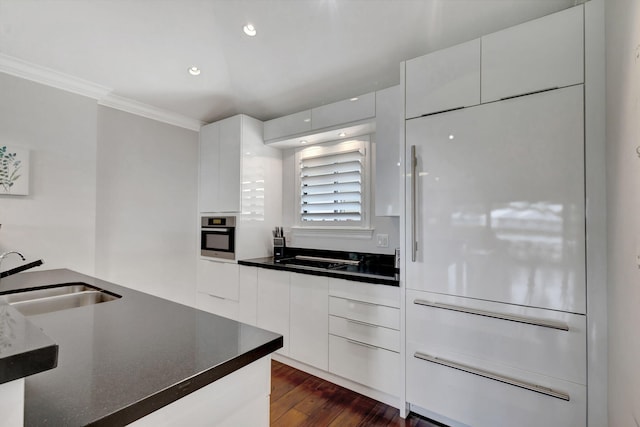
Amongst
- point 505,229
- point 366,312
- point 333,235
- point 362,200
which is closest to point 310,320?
point 366,312

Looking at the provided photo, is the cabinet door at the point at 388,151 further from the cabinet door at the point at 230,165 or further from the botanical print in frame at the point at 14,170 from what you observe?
the botanical print in frame at the point at 14,170

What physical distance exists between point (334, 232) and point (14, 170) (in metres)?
2.57

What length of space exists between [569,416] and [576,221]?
0.94 metres

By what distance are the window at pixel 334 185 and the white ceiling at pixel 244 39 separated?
0.52 m

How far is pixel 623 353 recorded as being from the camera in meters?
1.12

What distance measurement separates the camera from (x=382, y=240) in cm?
267

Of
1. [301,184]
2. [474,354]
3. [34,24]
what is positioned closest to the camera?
[474,354]

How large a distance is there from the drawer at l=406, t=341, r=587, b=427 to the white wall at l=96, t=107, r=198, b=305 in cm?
256

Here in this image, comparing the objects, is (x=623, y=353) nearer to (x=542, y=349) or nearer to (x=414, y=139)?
(x=542, y=349)

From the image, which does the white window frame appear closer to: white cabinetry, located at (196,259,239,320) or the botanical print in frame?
white cabinetry, located at (196,259,239,320)

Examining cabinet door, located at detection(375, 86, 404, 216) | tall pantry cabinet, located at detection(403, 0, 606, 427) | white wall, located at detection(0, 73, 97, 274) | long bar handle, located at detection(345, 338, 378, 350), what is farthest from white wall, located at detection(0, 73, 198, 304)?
tall pantry cabinet, located at detection(403, 0, 606, 427)

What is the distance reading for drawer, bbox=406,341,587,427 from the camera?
56.1 inches

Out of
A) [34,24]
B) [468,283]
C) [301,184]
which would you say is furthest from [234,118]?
[468,283]

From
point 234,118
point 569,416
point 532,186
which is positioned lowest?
point 569,416
